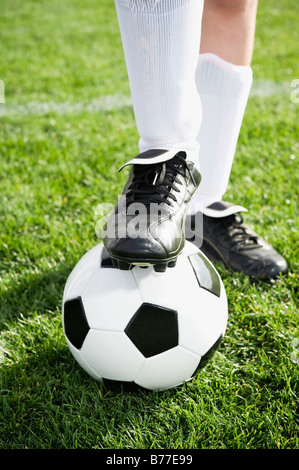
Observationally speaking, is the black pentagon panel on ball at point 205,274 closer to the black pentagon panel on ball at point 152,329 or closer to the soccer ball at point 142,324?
the soccer ball at point 142,324

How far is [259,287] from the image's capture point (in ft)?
7.13

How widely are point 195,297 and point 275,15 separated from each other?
267 inches

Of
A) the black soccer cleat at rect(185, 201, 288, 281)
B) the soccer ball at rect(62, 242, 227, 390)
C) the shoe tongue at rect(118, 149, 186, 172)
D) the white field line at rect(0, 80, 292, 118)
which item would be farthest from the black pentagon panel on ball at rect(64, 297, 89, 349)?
the white field line at rect(0, 80, 292, 118)

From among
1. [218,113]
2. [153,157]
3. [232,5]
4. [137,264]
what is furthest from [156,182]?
[232,5]

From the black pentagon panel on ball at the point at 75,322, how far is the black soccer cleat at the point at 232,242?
0.85 meters

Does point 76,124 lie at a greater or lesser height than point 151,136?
lesser

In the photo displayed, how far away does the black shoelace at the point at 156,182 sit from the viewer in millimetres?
1685

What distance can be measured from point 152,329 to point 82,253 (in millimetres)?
902

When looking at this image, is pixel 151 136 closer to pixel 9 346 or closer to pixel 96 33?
pixel 9 346

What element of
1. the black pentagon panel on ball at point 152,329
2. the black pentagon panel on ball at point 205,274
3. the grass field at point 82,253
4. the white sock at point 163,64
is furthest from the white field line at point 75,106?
the black pentagon panel on ball at point 152,329

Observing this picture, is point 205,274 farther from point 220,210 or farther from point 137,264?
point 220,210

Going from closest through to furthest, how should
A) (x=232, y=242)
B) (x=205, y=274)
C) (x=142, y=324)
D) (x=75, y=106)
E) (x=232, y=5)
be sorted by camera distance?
(x=142, y=324)
(x=205, y=274)
(x=232, y=5)
(x=232, y=242)
(x=75, y=106)

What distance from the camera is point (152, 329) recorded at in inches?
61.3
